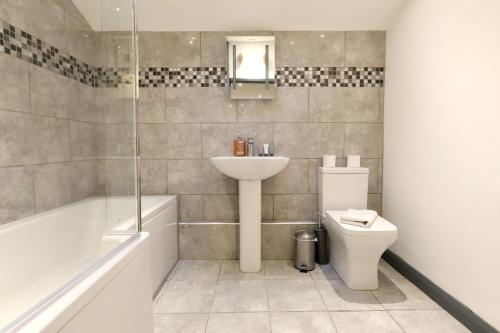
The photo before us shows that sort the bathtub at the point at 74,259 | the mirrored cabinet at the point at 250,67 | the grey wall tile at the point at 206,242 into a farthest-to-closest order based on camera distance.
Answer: the grey wall tile at the point at 206,242
the mirrored cabinet at the point at 250,67
the bathtub at the point at 74,259

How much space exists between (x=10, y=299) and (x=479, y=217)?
2300 millimetres

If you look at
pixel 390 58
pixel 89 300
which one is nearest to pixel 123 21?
pixel 89 300

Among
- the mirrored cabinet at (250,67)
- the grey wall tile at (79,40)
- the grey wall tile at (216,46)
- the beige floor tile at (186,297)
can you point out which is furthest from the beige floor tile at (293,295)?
the grey wall tile at (79,40)

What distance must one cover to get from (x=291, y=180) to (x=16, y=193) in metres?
2.01

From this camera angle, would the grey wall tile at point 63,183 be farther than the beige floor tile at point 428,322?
Yes

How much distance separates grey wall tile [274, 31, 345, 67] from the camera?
8.78 ft

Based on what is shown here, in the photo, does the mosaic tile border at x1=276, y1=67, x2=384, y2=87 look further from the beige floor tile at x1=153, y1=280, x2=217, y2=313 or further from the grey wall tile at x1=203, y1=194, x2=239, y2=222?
the beige floor tile at x1=153, y1=280, x2=217, y2=313

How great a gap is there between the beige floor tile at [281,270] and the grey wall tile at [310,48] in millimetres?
1777

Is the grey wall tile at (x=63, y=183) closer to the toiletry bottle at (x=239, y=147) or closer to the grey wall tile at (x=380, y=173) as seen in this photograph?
the toiletry bottle at (x=239, y=147)

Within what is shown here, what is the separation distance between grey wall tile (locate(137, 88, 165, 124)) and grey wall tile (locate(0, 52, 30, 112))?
105 centimetres

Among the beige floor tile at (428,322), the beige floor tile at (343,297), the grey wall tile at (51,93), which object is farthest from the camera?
the beige floor tile at (343,297)

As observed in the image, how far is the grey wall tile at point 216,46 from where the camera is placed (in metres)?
2.68

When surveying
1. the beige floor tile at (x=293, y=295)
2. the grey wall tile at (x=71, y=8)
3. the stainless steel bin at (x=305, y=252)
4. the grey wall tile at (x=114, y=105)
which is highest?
the grey wall tile at (x=71, y=8)

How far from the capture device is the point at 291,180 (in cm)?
277
